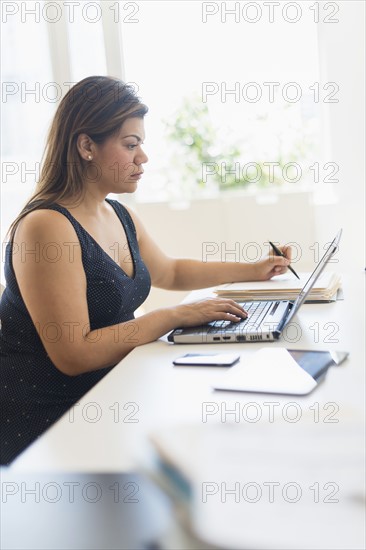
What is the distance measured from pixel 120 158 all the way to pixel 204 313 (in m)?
0.49

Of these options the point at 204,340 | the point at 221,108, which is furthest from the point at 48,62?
the point at 204,340

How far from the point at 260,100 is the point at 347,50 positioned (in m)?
0.51

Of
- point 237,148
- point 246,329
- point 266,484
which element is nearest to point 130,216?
point 246,329

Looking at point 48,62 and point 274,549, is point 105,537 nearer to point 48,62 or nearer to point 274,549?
point 274,549

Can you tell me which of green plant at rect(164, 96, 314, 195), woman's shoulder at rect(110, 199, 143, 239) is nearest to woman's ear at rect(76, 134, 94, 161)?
woman's shoulder at rect(110, 199, 143, 239)

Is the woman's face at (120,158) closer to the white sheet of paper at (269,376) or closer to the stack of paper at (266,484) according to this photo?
the white sheet of paper at (269,376)

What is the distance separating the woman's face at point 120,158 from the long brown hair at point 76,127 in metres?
0.02

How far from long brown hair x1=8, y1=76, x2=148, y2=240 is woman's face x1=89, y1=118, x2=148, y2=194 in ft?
0.07

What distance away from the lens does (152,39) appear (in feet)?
12.5

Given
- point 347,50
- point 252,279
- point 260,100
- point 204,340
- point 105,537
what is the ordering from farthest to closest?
point 260,100
point 347,50
point 252,279
point 204,340
point 105,537

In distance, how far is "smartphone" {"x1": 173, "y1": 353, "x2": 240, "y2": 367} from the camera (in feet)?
4.38

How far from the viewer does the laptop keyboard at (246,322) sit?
155 centimetres

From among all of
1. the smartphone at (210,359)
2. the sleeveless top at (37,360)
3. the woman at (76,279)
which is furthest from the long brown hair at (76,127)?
the smartphone at (210,359)

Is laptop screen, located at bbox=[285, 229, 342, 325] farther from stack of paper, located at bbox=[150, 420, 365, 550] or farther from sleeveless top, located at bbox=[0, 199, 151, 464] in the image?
stack of paper, located at bbox=[150, 420, 365, 550]
